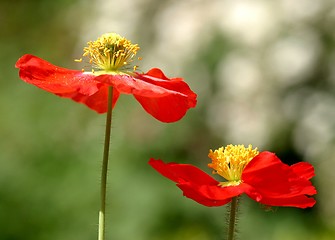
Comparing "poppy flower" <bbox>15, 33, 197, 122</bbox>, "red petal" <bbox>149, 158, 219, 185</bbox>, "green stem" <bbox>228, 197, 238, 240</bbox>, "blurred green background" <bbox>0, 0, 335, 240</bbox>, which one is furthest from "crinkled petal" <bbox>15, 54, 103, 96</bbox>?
"blurred green background" <bbox>0, 0, 335, 240</bbox>

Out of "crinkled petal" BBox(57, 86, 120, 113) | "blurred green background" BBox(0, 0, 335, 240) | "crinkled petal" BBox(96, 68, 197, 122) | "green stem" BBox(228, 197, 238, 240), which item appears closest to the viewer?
"green stem" BBox(228, 197, 238, 240)

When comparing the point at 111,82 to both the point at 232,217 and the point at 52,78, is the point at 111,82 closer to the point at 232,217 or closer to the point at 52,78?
the point at 52,78

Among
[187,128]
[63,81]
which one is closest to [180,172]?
[63,81]

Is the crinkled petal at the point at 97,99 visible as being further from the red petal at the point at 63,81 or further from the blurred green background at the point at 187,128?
the blurred green background at the point at 187,128

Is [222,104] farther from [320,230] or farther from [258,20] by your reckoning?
[320,230]

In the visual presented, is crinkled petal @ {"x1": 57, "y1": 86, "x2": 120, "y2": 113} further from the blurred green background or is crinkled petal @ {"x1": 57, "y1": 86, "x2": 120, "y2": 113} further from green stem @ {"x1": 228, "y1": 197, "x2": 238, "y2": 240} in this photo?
the blurred green background

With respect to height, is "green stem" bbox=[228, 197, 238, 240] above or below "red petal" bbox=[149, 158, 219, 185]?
below

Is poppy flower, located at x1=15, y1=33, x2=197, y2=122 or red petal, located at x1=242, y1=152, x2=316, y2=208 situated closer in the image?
red petal, located at x1=242, y1=152, x2=316, y2=208
